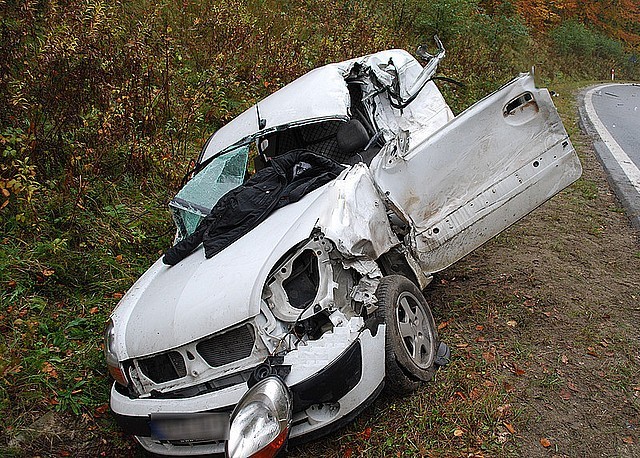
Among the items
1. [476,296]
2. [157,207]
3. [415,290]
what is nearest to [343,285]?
[415,290]

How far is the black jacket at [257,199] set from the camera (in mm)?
3742

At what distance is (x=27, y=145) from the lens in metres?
5.31

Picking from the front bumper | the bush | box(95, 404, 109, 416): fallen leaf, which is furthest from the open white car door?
the bush

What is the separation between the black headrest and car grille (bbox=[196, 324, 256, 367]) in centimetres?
197

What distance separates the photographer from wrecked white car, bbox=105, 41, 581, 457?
307cm

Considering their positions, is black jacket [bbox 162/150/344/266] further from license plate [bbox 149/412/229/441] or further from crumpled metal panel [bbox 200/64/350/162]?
license plate [bbox 149/412/229/441]

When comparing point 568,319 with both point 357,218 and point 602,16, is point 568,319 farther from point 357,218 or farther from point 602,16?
point 602,16

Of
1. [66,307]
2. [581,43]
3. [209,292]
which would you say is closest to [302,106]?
[209,292]

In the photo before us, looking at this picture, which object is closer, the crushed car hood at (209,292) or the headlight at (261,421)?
the headlight at (261,421)

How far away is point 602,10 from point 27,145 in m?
32.7

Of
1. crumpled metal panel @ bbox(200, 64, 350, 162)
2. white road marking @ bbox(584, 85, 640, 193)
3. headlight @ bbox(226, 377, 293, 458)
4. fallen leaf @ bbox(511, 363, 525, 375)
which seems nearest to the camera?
headlight @ bbox(226, 377, 293, 458)

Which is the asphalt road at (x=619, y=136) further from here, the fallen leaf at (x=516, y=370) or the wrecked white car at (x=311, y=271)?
the fallen leaf at (x=516, y=370)

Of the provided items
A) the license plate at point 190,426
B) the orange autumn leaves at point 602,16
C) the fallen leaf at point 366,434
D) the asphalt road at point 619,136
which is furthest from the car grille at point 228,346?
the orange autumn leaves at point 602,16

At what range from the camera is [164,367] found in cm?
331
